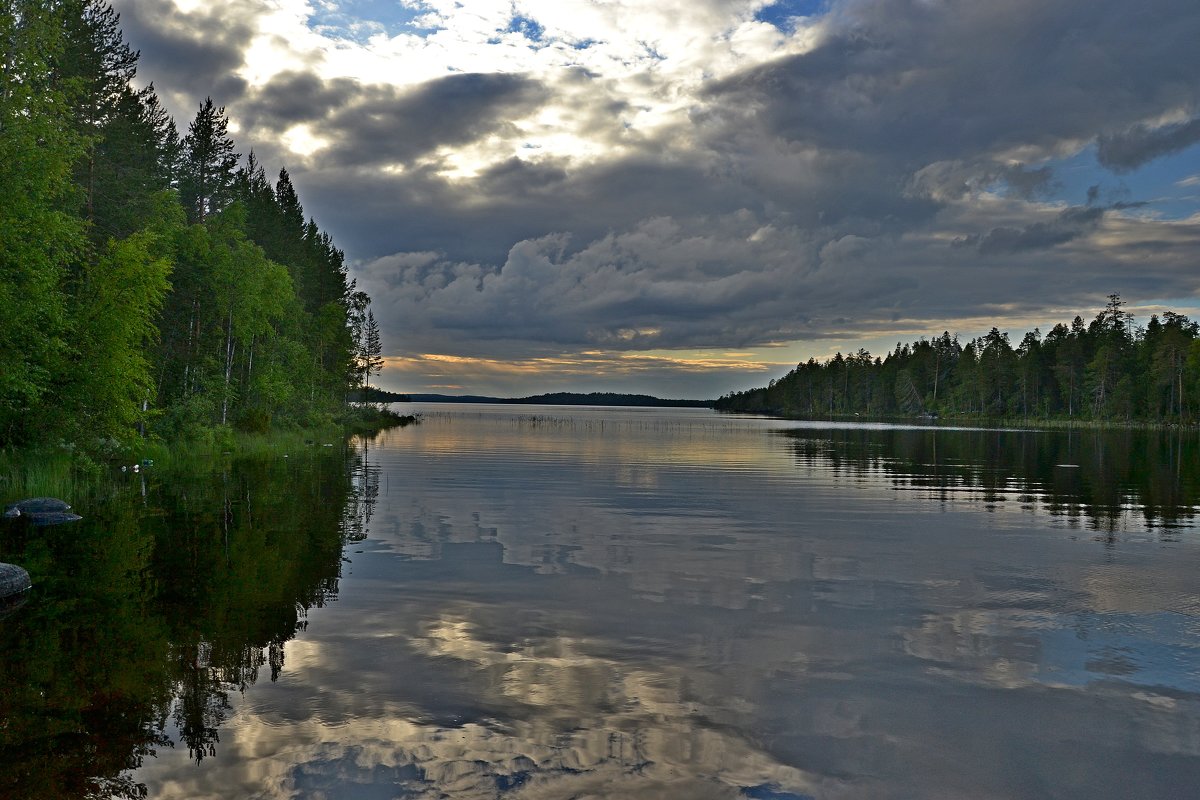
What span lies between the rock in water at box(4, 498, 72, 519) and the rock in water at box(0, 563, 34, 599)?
9.96 metres

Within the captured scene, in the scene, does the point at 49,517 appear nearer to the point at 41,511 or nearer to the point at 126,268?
the point at 41,511

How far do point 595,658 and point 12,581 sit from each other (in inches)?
432

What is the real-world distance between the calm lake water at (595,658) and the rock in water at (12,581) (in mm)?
452

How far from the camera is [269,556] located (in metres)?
18.5

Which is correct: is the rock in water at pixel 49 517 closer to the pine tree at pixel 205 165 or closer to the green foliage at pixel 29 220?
the green foliage at pixel 29 220

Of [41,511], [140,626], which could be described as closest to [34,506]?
[41,511]

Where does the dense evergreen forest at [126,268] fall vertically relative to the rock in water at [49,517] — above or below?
above

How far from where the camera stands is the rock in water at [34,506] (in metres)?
22.8

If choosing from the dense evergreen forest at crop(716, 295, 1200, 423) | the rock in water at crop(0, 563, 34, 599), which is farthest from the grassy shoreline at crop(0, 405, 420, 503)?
the dense evergreen forest at crop(716, 295, 1200, 423)

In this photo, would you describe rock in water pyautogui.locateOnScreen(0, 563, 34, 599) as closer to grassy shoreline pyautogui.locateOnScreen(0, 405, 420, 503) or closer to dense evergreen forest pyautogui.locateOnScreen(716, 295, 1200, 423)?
grassy shoreline pyautogui.locateOnScreen(0, 405, 420, 503)

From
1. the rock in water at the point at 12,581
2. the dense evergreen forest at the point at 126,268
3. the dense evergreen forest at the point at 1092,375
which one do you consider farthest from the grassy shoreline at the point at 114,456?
the dense evergreen forest at the point at 1092,375

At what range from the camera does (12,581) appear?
14141 mm

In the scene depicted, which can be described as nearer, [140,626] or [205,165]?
[140,626]

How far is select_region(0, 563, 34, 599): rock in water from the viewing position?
45.8 ft
